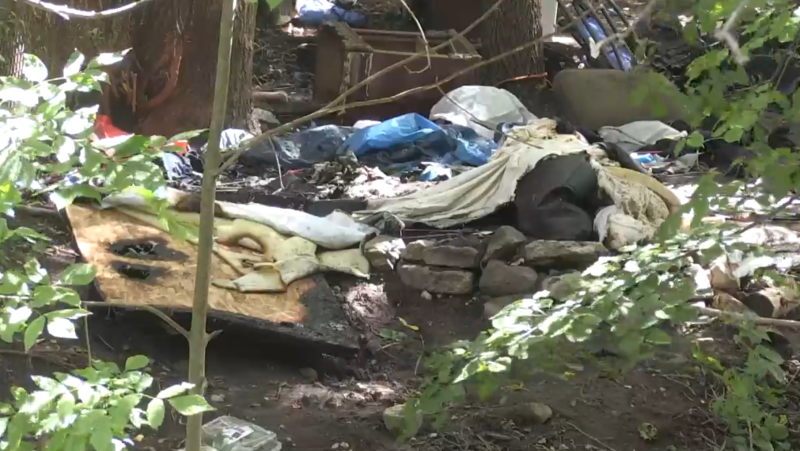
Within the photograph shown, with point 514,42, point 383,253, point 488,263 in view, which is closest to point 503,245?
point 488,263

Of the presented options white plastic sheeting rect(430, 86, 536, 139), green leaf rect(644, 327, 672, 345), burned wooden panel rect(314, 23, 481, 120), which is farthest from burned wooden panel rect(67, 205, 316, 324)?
white plastic sheeting rect(430, 86, 536, 139)

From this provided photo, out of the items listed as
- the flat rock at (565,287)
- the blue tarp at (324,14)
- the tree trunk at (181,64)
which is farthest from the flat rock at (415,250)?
the blue tarp at (324,14)

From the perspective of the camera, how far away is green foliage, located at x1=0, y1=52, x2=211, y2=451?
1.23 metres

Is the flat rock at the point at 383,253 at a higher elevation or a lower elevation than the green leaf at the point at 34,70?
lower

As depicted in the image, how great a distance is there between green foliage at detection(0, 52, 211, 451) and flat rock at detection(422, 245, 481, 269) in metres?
3.10

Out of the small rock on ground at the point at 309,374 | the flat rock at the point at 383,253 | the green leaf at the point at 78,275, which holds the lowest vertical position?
the small rock on ground at the point at 309,374

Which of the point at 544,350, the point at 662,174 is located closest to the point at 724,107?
the point at 544,350

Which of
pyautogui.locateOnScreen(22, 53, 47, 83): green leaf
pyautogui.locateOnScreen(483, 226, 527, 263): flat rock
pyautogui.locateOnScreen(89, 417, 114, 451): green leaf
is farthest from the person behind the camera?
pyautogui.locateOnScreen(483, 226, 527, 263): flat rock

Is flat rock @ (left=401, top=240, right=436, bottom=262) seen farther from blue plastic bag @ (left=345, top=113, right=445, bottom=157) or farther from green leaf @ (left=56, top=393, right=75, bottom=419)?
green leaf @ (left=56, top=393, right=75, bottom=419)

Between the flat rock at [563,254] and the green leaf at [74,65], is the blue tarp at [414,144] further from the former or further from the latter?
the green leaf at [74,65]

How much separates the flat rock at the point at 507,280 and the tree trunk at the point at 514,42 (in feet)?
14.0

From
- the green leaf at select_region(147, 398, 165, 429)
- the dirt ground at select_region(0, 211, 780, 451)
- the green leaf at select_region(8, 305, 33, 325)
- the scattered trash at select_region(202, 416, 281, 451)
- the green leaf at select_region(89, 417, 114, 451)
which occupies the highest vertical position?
the green leaf at select_region(8, 305, 33, 325)

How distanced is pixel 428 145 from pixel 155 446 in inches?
164

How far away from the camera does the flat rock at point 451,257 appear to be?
178 inches
